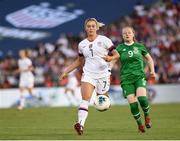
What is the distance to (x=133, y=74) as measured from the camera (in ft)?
52.7

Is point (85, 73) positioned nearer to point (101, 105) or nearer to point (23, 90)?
point (101, 105)

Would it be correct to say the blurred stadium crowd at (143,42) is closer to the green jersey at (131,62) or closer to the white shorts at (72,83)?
the white shorts at (72,83)

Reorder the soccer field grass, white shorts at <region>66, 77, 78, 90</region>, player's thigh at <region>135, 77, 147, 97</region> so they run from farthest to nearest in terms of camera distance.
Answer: white shorts at <region>66, 77, 78, 90</region> → player's thigh at <region>135, 77, 147, 97</region> → the soccer field grass

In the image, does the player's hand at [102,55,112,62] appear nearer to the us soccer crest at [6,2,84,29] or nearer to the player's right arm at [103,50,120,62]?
the player's right arm at [103,50,120,62]

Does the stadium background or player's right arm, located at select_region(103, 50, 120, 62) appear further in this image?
the stadium background

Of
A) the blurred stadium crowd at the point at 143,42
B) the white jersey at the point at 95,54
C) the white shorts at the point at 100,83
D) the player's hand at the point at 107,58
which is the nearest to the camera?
the player's hand at the point at 107,58

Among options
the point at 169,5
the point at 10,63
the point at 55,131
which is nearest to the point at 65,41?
the point at 10,63

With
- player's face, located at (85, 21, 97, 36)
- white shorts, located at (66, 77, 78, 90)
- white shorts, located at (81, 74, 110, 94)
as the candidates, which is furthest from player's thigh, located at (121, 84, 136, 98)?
white shorts, located at (66, 77, 78, 90)

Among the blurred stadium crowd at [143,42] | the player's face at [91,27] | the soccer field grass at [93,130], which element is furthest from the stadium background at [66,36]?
the player's face at [91,27]

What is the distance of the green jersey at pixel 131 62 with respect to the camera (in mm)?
16094

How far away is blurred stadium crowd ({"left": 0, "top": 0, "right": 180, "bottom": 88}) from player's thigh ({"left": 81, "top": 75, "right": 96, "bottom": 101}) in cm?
1907

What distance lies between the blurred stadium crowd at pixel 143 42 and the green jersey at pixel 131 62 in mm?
18687

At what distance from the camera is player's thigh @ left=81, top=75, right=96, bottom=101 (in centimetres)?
1556

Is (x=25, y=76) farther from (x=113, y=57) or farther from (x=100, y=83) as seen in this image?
(x=113, y=57)
